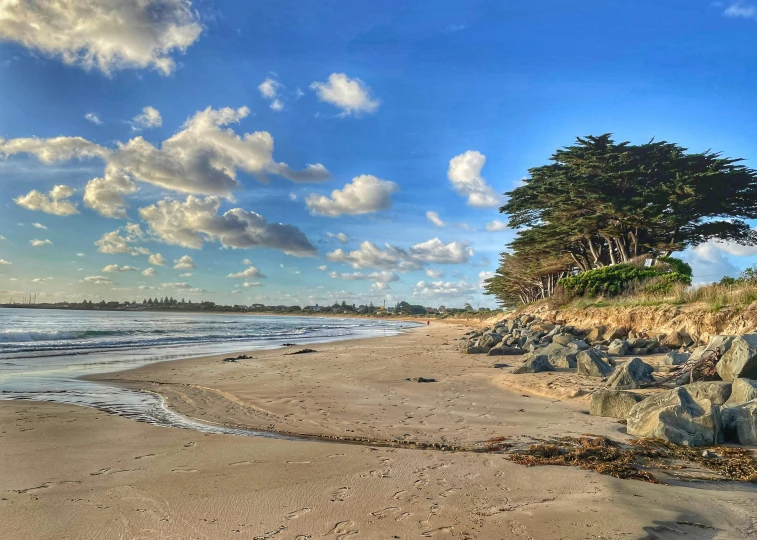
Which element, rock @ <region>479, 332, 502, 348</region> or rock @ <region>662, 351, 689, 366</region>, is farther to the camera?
rock @ <region>479, 332, 502, 348</region>

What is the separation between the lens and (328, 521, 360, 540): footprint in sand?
10.8ft

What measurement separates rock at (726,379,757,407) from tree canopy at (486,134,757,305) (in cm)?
2571

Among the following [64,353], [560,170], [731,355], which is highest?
[560,170]

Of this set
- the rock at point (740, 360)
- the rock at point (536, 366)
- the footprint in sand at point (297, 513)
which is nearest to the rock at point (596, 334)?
the rock at point (536, 366)

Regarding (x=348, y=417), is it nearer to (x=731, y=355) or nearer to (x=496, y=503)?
(x=496, y=503)

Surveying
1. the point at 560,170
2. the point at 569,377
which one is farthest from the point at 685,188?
the point at 569,377

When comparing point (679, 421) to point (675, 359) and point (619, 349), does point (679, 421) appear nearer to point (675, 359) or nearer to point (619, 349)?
point (675, 359)

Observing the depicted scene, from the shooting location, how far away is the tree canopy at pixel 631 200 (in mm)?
29312

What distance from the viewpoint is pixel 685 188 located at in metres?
28.4

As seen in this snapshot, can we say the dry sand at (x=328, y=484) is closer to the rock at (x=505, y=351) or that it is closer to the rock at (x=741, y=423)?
the rock at (x=741, y=423)

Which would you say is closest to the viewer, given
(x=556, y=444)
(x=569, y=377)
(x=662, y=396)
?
(x=556, y=444)

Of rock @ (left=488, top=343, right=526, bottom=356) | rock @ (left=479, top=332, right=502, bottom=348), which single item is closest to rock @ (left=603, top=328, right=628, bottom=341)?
rock @ (left=488, top=343, right=526, bottom=356)

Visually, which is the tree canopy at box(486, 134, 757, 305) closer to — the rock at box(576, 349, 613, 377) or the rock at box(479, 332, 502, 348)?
the rock at box(479, 332, 502, 348)

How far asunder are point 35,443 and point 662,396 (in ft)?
27.3
